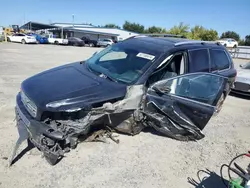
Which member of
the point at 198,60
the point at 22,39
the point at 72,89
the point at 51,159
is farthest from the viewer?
the point at 22,39

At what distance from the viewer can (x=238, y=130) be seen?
214 inches

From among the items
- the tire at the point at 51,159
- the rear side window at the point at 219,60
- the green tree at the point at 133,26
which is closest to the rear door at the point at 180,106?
the rear side window at the point at 219,60

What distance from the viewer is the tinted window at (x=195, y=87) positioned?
4320 mm

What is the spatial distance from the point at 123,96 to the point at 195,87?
143 cm

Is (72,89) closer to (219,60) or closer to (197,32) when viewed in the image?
(219,60)

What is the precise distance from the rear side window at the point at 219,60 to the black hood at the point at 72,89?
2693 mm

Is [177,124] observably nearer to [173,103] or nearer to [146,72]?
[173,103]

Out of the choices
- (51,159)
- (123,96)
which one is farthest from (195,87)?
(51,159)

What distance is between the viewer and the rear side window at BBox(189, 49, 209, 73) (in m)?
4.94

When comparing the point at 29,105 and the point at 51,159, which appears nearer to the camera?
the point at 51,159

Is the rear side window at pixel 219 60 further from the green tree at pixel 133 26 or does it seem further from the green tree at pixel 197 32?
the green tree at pixel 133 26

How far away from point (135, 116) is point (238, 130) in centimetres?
267

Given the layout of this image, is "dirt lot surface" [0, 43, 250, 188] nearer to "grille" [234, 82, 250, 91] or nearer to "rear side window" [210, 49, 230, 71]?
"rear side window" [210, 49, 230, 71]

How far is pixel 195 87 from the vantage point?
14.8 feet
